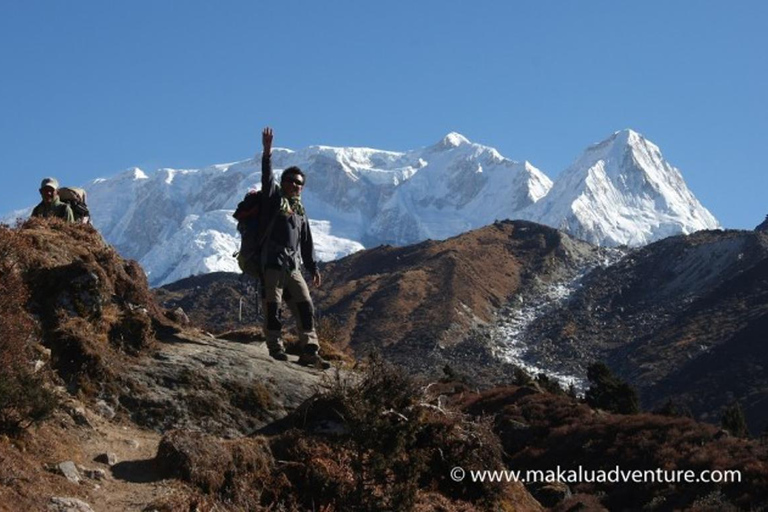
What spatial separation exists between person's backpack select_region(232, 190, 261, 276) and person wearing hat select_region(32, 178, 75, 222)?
12.6ft

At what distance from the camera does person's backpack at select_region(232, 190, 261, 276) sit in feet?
31.9

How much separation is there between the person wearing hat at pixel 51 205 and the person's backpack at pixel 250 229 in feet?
12.6

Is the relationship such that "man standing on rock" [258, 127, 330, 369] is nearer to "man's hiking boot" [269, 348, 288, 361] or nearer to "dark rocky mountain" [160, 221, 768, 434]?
"man's hiking boot" [269, 348, 288, 361]

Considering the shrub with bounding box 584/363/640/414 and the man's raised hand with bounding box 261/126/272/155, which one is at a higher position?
the shrub with bounding box 584/363/640/414

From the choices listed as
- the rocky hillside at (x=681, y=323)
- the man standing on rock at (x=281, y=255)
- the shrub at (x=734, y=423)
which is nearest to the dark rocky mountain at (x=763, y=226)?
the rocky hillside at (x=681, y=323)

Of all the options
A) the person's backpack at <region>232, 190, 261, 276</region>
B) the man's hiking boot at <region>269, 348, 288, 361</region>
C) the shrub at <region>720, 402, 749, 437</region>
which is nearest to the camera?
the person's backpack at <region>232, 190, 261, 276</region>

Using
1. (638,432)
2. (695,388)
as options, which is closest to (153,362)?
(638,432)

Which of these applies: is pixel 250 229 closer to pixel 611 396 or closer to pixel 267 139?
pixel 267 139

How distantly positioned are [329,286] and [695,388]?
60.4 metres

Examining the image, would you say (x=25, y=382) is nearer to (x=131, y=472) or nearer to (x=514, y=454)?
(x=131, y=472)

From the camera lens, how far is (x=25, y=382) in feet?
22.8

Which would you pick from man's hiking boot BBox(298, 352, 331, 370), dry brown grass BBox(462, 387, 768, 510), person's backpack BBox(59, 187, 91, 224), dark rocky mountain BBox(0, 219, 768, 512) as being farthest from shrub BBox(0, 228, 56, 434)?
dry brown grass BBox(462, 387, 768, 510)

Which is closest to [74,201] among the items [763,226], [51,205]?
[51,205]

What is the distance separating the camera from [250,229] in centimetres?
983
